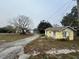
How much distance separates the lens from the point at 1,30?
3595 inches

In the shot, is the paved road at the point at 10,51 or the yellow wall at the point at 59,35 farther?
the yellow wall at the point at 59,35

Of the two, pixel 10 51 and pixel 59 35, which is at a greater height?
pixel 59 35

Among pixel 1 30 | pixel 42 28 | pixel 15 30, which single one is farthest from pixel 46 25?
pixel 1 30

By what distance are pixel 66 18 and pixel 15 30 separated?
84.6 feet

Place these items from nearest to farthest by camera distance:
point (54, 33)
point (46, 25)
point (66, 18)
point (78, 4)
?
1. point (78, 4)
2. point (54, 33)
3. point (66, 18)
4. point (46, 25)

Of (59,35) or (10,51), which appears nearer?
A: (10,51)

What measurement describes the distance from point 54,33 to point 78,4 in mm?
23457

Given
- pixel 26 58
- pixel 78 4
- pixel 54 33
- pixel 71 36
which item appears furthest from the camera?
pixel 54 33

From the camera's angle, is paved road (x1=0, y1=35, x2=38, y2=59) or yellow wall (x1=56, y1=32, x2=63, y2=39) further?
yellow wall (x1=56, y1=32, x2=63, y2=39)

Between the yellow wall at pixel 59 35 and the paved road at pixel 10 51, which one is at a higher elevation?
the yellow wall at pixel 59 35

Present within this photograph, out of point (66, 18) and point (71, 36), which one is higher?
point (66, 18)

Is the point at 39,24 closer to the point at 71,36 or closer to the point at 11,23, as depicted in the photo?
the point at 11,23

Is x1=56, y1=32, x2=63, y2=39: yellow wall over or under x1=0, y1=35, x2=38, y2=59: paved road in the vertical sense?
over

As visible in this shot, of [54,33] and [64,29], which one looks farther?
[54,33]
